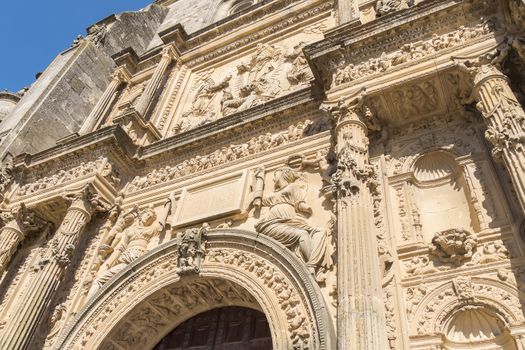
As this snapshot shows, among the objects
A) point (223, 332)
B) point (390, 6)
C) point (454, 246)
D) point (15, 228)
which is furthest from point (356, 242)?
point (15, 228)

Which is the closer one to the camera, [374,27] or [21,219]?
[374,27]

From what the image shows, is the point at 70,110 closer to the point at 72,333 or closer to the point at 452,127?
the point at 72,333

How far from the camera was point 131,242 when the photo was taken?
7.35m

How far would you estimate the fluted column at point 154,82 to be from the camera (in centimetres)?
1008

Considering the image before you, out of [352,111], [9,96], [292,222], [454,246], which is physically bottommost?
[454,246]

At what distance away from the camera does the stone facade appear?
4.44m

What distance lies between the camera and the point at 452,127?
596cm

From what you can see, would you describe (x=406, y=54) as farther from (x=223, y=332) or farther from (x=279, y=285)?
(x=223, y=332)

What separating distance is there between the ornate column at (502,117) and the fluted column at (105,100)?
8.53m

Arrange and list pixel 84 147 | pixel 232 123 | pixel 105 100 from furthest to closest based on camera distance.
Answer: pixel 105 100 < pixel 84 147 < pixel 232 123

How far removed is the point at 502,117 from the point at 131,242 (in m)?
5.64

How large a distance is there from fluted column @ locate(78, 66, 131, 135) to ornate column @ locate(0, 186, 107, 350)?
11.1 ft

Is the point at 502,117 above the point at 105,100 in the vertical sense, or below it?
below

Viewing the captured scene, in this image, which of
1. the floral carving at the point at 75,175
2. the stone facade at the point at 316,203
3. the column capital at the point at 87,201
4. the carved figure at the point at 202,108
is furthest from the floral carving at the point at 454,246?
the carved figure at the point at 202,108
